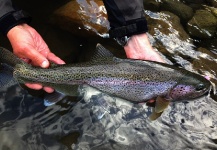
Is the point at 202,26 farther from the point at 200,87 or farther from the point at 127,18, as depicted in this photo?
the point at 200,87

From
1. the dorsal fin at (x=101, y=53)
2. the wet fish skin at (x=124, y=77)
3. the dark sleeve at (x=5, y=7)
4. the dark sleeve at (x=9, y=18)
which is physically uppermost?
the dark sleeve at (x=5, y=7)

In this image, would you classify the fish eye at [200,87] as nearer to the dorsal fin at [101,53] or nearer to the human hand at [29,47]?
the dorsal fin at [101,53]

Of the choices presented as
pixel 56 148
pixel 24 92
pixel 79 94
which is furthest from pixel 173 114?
pixel 24 92

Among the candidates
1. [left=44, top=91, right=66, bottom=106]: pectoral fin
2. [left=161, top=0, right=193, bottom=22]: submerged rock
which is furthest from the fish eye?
[left=161, top=0, right=193, bottom=22]: submerged rock

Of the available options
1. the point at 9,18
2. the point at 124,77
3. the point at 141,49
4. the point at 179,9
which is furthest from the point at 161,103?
the point at 179,9

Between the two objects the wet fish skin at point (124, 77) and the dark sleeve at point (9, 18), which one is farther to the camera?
the dark sleeve at point (9, 18)

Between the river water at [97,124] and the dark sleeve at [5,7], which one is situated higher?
the dark sleeve at [5,7]

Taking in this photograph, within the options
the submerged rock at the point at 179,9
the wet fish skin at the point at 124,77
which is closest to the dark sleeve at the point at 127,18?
the wet fish skin at the point at 124,77
